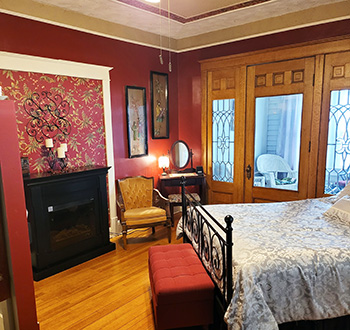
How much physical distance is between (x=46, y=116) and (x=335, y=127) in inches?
139

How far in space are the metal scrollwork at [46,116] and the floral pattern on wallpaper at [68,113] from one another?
1 cm

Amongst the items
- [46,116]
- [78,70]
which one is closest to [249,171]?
[78,70]

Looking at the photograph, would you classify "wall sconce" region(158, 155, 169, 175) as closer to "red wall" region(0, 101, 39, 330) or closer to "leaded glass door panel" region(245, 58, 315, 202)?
"leaded glass door panel" region(245, 58, 315, 202)

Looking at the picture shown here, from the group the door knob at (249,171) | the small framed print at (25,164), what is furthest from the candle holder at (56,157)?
the door knob at (249,171)

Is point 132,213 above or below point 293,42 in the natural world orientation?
below

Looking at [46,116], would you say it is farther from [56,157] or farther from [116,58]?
[116,58]

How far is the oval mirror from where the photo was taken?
16.6ft

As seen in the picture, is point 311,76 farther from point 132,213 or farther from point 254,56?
point 132,213

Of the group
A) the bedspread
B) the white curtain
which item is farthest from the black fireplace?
the white curtain

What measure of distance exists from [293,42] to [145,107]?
2.28 m

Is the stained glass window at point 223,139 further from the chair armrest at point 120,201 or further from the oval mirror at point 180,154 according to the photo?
the chair armrest at point 120,201

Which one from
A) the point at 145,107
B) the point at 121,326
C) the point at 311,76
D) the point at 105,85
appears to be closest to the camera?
the point at 121,326

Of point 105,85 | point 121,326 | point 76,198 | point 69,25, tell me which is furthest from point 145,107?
point 121,326

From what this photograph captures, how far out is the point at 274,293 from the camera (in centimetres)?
194
